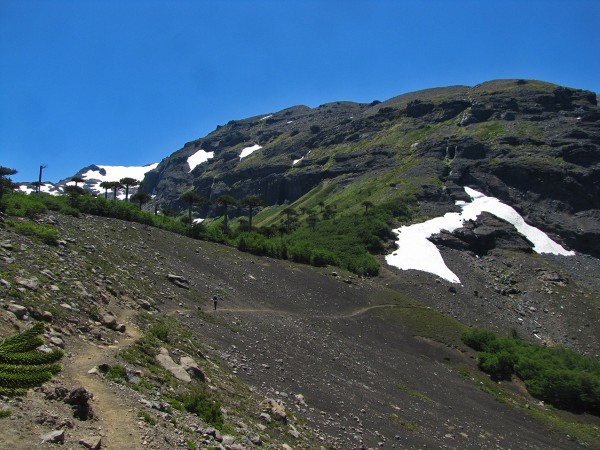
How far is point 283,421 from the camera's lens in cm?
1883

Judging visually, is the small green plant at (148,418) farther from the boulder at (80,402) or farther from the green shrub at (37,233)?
the green shrub at (37,233)

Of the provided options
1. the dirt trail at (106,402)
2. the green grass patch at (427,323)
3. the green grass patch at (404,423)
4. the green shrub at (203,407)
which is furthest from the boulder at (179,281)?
the green shrub at (203,407)

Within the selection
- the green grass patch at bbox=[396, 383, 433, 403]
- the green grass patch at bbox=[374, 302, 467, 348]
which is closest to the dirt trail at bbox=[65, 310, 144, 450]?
the green grass patch at bbox=[396, 383, 433, 403]

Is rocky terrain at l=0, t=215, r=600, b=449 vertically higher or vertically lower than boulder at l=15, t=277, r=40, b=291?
lower

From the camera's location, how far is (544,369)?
43.3 meters

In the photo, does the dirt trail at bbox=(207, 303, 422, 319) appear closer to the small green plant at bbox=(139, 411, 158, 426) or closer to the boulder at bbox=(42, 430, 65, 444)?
the small green plant at bbox=(139, 411, 158, 426)

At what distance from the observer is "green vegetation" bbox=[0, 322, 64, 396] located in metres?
5.63

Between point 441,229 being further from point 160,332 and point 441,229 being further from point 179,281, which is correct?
point 160,332

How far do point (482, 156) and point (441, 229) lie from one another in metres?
46.5

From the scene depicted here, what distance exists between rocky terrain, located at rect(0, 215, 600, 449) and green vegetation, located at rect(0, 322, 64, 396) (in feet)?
18.8

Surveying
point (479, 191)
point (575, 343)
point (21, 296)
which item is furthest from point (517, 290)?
point (21, 296)

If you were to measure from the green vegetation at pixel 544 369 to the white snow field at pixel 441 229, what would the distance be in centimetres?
Result: 2359

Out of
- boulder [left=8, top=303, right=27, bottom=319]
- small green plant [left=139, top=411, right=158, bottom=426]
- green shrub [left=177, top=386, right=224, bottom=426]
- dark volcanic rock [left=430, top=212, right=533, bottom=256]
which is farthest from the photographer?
dark volcanic rock [left=430, top=212, right=533, bottom=256]

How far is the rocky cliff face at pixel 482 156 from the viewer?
11088cm
